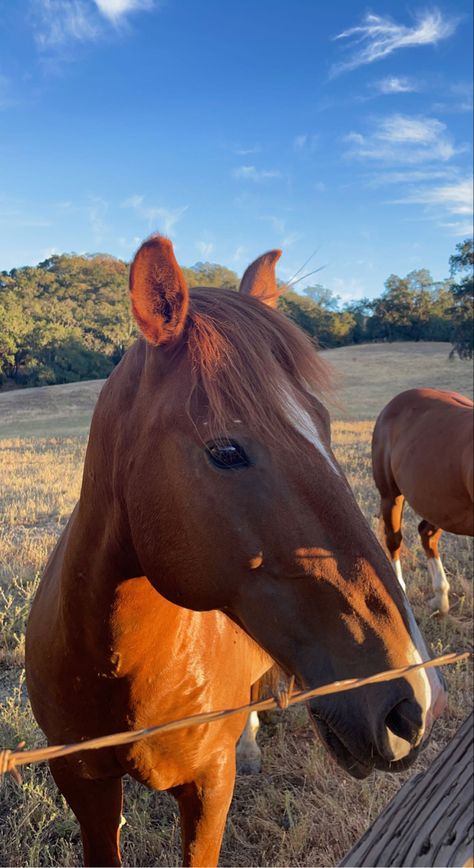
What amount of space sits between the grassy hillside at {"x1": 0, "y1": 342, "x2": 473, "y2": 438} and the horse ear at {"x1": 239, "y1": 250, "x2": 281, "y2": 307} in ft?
1.39

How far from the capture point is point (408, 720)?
102 centimetres

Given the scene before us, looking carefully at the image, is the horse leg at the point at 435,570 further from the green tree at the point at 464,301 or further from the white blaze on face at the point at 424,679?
the green tree at the point at 464,301

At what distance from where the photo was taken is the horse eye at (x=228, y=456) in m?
1.20

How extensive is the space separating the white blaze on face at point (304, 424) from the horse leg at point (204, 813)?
1330 millimetres

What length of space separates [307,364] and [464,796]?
1098 mm

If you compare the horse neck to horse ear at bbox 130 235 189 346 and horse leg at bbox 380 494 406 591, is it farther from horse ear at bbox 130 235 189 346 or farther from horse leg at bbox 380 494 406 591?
horse leg at bbox 380 494 406 591

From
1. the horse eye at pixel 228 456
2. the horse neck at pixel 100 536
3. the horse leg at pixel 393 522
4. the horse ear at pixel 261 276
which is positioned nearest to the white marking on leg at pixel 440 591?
the horse leg at pixel 393 522

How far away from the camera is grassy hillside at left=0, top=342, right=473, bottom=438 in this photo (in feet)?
37.4

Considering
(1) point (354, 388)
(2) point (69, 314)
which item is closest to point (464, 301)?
(1) point (354, 388)

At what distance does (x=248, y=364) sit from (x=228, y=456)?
26cm

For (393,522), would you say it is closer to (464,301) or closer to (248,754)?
(248,754)

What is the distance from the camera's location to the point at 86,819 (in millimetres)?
1991

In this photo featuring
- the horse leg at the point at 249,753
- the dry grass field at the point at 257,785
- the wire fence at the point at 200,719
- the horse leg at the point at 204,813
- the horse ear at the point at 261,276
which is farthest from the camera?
the horse leg at the point at 249,753

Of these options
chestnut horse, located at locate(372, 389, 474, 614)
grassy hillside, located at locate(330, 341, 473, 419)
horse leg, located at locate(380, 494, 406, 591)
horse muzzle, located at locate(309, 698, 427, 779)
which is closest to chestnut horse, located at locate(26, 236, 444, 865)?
horse muzzle, located at locate(309, 698, 427, 779)
